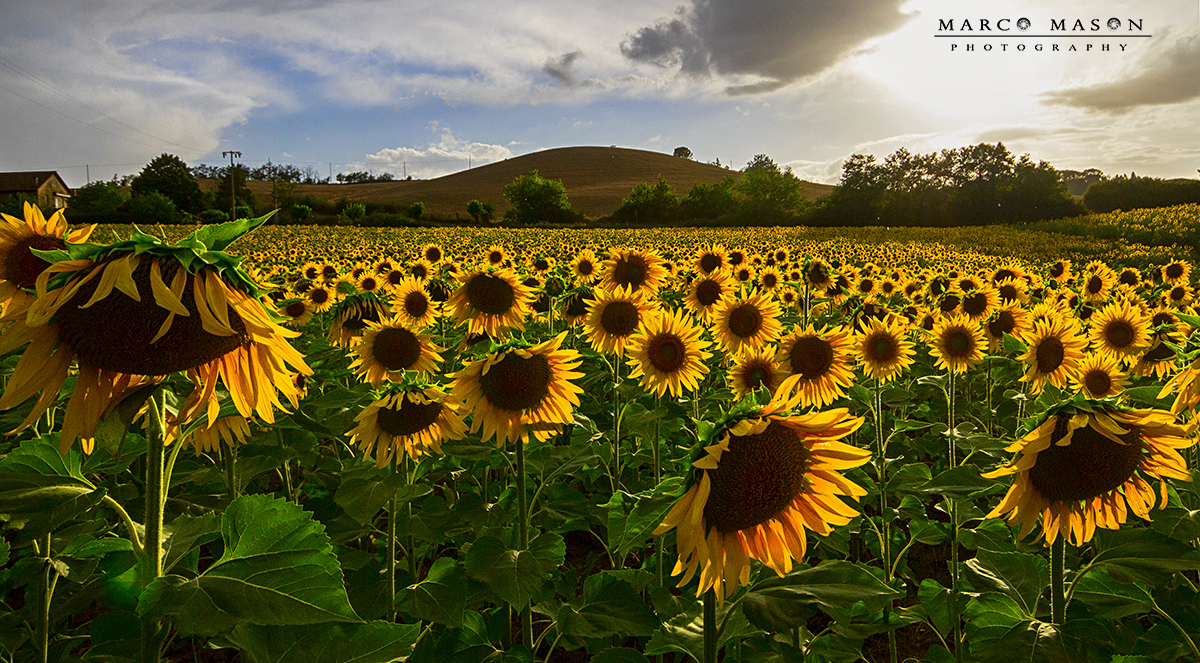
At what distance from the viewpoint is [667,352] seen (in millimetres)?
4180

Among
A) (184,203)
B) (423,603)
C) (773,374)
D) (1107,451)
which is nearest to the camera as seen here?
(1107,451)

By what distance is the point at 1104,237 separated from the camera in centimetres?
3191

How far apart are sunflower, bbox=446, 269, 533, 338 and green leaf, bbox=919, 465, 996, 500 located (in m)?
3.46

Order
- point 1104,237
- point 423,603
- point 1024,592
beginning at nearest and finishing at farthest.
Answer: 1. point 1024,592
2. point 423,603
3. point 1104,237

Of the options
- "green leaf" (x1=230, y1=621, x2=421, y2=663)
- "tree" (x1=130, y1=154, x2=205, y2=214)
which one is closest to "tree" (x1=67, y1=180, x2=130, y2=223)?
"tree" (x1=130, y1=154, x2=205, y2=214)

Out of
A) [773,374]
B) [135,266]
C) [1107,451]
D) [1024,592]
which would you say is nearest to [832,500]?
[1107,451]

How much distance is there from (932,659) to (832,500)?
1314mm

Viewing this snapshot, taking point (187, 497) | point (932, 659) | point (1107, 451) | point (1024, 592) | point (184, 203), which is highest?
point (184, 203)

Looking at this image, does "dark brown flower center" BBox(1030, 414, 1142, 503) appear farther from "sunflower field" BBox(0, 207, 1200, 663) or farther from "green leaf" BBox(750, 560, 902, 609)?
"green leaf" BBox(750, 560, 902, 609)

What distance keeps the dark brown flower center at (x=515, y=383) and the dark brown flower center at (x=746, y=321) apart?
2508 mm

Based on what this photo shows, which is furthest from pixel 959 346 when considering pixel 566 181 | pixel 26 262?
pixel 566 181

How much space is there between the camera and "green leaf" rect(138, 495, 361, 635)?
45.8 inches

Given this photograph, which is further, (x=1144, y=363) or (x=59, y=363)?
(x=1144, y=363)

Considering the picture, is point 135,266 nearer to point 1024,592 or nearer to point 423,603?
point 423,603
